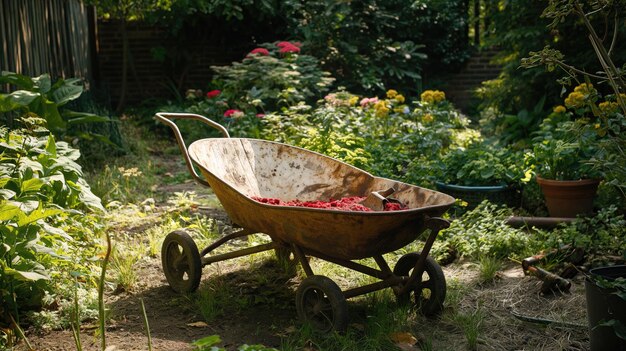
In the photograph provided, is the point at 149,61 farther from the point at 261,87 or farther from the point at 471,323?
the point at 471,323

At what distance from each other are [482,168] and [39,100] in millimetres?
3797

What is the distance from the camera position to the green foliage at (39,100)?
561cm

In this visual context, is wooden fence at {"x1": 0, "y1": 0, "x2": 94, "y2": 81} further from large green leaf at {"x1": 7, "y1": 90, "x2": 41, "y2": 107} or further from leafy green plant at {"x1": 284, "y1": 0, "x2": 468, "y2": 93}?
leafy green plant at {"x1": 284, "y1": 0, "x2": 468, "y2": 93}

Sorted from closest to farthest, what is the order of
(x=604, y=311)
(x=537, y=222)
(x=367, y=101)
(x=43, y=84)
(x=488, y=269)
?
(x=604, y=311) → (x=488, y=269) → (x=537, y=222) → (x=43, y=84) → (x=367, y=101)

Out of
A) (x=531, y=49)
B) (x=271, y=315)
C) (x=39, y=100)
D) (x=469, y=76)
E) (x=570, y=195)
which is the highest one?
(x=531, y=49)

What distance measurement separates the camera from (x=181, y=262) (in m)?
4.30

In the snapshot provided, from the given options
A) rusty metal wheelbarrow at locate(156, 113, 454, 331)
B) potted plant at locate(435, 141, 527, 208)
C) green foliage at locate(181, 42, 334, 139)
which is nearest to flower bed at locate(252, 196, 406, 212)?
rusty metal wheelbarrow at locate(156, 113, 454, 331)

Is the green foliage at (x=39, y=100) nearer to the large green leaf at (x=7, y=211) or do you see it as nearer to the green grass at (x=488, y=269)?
the large green leaf at (x=7, y=211)

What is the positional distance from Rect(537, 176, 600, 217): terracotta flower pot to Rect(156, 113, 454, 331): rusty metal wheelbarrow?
6.06ft

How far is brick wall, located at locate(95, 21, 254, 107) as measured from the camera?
12562 millimetres

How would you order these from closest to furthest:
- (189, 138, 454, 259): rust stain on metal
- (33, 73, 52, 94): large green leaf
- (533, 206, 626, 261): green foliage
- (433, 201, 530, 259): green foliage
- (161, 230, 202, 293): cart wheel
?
(189, 138, 454, 259): rust stain on metal < (161, 230, 202, 293): cart wheel < (533, 206, 626, 261): green foliage < (433, 201, 530, 259): green foliage < (33, 73, 52, 94): large green leaf

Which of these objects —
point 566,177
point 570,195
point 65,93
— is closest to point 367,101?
point 566,177

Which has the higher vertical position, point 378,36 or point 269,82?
point 378,36

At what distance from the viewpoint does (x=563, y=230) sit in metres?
4.70
